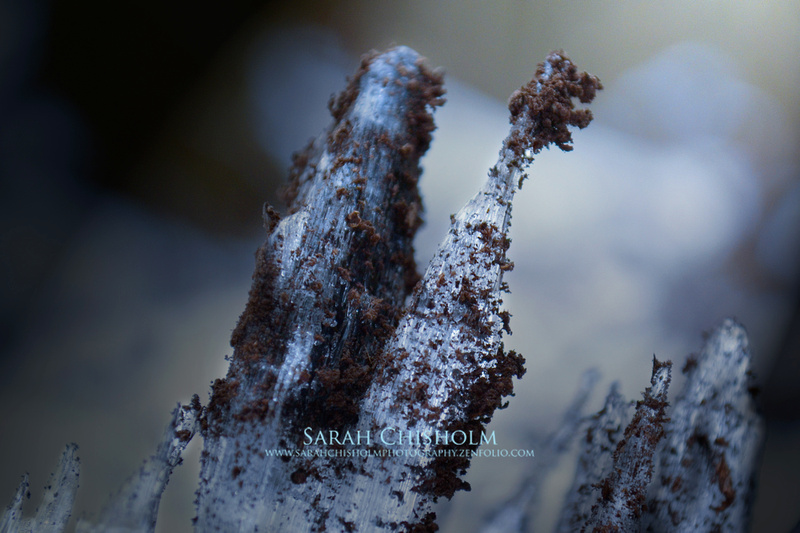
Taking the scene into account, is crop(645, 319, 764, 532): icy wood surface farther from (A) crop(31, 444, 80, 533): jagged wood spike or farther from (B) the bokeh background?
(A) crop(31, 444, 80, 533): jagged wood spike

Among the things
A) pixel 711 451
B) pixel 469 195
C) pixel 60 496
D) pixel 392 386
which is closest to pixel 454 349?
pixel 392 386

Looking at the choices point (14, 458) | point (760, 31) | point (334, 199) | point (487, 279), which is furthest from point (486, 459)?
point (760, 31)

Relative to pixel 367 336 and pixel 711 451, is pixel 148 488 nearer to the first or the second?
pixel 367 336

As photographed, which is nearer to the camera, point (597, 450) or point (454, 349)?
point (454, 349)

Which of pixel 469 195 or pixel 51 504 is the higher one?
pixel 469 195

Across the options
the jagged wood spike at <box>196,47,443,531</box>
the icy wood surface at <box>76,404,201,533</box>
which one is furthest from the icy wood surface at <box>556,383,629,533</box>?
the icy wood surface at <box>76,404,201,533</box>

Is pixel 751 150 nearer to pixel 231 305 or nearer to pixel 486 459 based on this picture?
pixel 486 459

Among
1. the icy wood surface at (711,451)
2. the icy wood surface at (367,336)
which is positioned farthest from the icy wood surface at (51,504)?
the icy wood surface at (711,451)

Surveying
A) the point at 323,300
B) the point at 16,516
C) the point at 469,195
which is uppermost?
the point at 469,195
